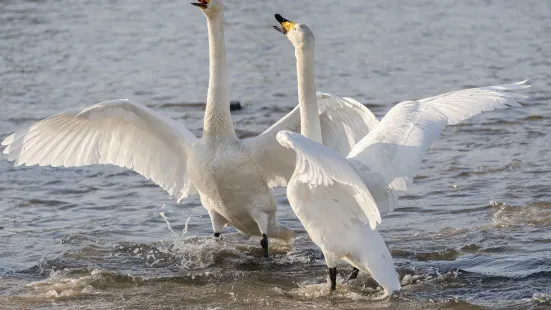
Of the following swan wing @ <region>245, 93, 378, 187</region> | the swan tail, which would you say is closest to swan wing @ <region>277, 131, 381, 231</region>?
the swan tail

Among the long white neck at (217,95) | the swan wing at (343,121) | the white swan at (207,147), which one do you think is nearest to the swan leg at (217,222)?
the white swan at (207,147)

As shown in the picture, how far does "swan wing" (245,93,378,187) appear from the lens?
28.7ft

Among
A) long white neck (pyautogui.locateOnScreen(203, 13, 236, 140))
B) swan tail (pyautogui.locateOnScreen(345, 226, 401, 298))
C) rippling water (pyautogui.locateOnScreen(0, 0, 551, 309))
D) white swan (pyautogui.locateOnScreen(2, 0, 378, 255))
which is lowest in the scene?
A: rippling water (pyautogui.locateOnScreen(0, 0, 551, 309))

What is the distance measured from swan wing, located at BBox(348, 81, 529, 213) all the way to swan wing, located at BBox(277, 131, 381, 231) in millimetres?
259

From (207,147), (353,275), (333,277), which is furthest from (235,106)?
(333,277)

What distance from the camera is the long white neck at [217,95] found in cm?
871

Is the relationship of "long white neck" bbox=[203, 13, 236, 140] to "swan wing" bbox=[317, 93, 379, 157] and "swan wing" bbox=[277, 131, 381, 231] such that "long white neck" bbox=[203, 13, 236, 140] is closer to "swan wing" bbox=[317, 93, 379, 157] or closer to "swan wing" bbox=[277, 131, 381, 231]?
"swan wing" bbox=[317, 93, 379, 157]

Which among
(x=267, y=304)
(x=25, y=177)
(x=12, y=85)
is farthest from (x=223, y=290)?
(x=12, y=85)

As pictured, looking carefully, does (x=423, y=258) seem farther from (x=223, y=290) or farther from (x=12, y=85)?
(x=12, y=85)

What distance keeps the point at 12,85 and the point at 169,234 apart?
29.7 feet

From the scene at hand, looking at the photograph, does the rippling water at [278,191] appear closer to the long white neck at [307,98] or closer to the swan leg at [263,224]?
the swan leg at [263,224]

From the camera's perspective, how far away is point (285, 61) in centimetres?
1986

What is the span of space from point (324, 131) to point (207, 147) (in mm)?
1290

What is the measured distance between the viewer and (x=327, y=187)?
7457 mm
